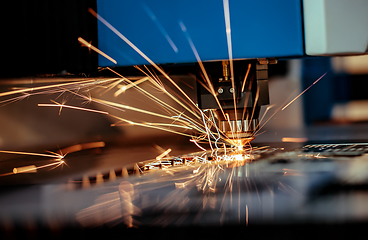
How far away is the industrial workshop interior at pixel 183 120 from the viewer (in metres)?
0.35

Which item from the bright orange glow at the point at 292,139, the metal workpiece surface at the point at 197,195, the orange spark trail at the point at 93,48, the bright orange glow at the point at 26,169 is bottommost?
the metal workpiece surface at the point at 197,195

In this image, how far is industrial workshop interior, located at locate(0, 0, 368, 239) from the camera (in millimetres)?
347

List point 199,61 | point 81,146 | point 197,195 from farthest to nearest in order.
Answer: point 81,146, point 199,61, point 197,195

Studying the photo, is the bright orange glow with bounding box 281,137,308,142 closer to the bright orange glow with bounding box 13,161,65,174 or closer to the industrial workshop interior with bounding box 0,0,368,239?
the industrial workshop interior with bounding box 0,0,368,239

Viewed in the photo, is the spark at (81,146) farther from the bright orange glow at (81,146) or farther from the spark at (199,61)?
the spark at (199,61)

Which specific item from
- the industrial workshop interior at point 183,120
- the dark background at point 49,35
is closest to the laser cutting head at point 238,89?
the industrial workshop interior at point 183,120

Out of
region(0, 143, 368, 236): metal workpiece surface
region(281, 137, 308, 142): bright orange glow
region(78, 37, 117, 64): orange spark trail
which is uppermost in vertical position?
region(78, 37, 117, 64): orange spark trail

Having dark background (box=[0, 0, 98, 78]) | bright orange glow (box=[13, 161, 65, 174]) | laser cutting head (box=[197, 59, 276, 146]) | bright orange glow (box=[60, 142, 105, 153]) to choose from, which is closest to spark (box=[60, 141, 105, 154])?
bright orange glow (box=[60, 142, 105, 153])

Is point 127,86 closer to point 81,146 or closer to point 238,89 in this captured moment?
point 81,146

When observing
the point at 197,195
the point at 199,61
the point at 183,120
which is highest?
the point at 199,61

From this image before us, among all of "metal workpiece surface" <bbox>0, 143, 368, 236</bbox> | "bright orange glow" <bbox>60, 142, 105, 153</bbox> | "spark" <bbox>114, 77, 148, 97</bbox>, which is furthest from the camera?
"spark" <bbox>114, 77, 148, 97</bbox>

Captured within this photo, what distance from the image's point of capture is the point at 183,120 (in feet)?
3.37

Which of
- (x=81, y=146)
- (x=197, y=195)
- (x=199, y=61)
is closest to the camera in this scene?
(x=197, y=195)

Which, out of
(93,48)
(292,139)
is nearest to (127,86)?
(93,48)
